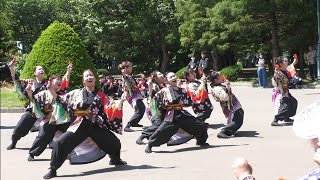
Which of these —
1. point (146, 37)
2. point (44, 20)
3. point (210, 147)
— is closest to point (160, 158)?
point (210, 147)

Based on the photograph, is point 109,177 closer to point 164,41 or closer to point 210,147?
point 210,147

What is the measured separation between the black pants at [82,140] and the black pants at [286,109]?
15.5 feet

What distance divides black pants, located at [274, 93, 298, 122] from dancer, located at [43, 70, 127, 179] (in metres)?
4.79

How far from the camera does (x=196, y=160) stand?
27.5 ft

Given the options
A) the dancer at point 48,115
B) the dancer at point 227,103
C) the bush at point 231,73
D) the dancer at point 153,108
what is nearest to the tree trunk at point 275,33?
the bush at point 231,73

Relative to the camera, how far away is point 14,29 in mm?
46000

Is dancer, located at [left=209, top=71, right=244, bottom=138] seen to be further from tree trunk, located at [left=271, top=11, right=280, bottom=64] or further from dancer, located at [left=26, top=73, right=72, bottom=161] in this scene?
tree trunk, located at [left=271, top=11, right=280, bottom=64]

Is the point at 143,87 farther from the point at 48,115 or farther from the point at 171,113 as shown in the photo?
the point at 48,115

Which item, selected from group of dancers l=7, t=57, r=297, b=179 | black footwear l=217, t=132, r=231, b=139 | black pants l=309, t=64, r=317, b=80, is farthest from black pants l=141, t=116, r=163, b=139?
black pants l=309, t=64, r=317, b=80

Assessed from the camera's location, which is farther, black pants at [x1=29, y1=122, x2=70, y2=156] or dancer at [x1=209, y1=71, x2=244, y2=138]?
dancer at [x1=209, y1=71, x2=244, y2=138]

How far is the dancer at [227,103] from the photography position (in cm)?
1040

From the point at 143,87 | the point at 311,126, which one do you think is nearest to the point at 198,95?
the point at 143,87

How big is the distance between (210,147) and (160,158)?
3.74ft

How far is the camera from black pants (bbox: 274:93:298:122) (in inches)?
452
